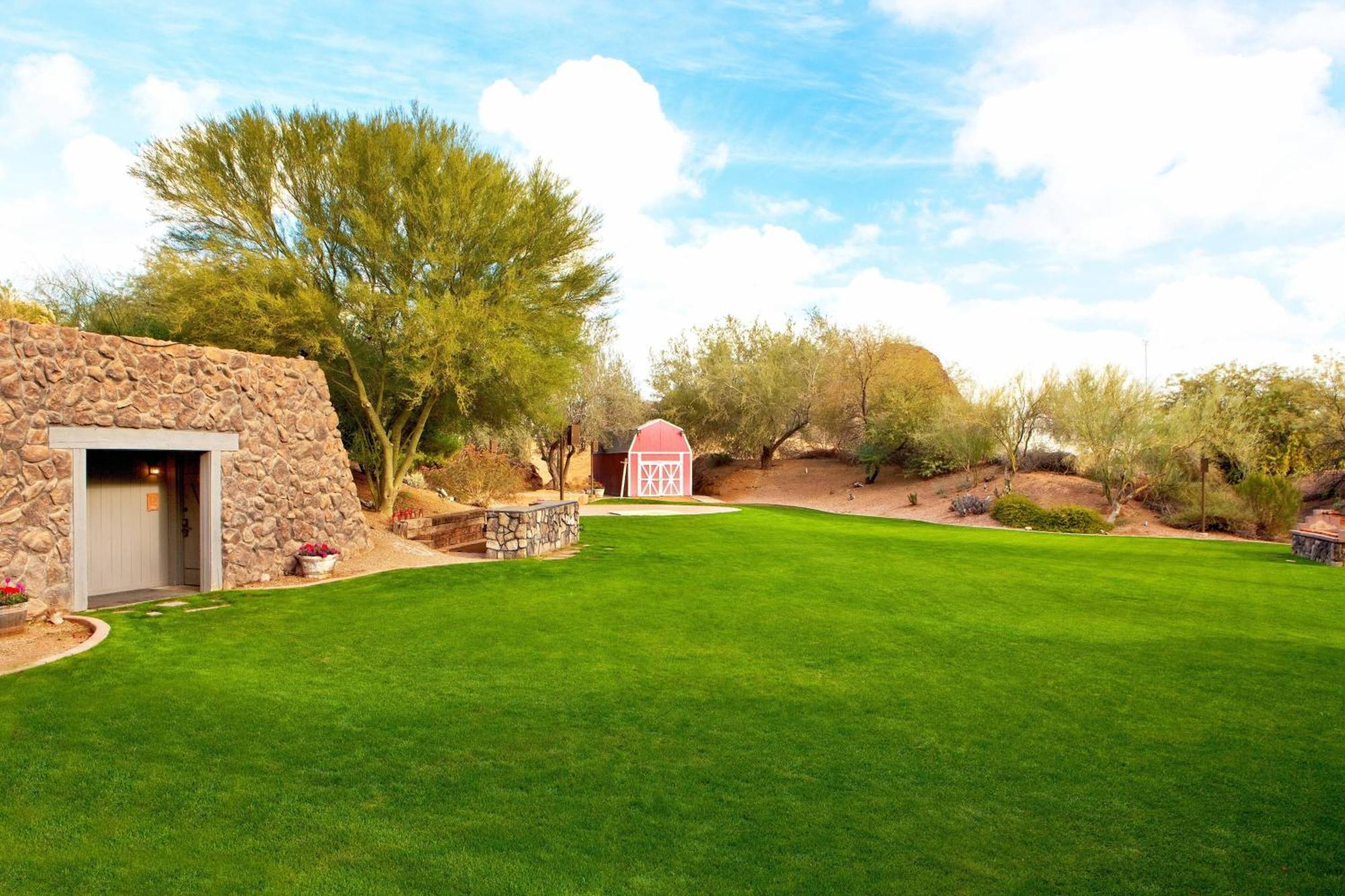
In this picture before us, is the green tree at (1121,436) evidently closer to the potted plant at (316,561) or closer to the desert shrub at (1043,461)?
the desert shrub at (1043,461)

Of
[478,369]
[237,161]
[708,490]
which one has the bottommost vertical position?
[708,490]

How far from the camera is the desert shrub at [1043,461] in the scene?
31.2 metres

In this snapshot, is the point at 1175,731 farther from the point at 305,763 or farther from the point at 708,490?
the point at 708,490

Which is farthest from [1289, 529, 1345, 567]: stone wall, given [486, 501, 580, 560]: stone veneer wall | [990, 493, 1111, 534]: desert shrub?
[486, 501, 580, 560]: stone veneer wall

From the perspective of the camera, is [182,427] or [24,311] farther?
[24,311]

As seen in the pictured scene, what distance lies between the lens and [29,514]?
29.8 feet

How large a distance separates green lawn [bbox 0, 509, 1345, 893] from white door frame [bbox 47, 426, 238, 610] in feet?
4.17

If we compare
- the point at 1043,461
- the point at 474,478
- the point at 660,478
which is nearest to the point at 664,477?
the point at 660,478

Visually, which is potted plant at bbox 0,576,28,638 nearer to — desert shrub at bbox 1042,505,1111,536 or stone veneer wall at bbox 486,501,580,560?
stone veneer wall at bbox 486,501,580,560

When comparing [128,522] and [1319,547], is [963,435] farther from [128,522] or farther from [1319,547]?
[128,522]

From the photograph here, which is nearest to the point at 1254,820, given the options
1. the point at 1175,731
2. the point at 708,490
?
the point at 1175,731

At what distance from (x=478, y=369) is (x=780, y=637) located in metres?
11.0

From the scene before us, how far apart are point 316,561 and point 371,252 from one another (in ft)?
26.5

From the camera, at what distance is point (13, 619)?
8.27 metres
